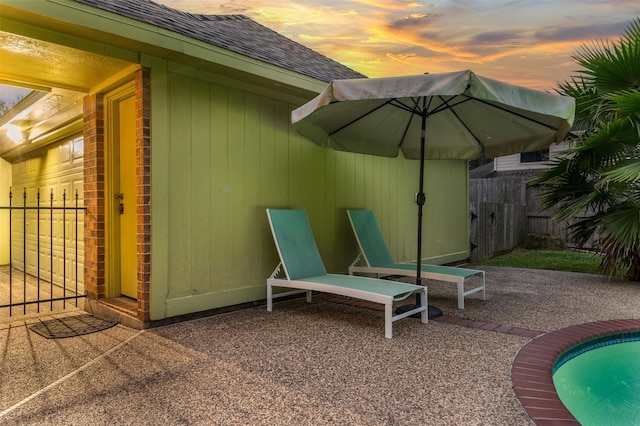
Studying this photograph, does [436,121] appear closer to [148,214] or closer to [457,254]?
Answer: [148,214]

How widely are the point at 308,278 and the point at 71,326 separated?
8.05ft

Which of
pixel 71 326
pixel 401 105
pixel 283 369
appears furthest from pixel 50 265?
pixel 401 105

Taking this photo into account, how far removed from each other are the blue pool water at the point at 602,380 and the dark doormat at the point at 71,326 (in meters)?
4.05

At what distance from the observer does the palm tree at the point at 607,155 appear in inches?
231

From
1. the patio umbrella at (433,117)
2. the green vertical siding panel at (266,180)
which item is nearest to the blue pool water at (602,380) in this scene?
the patio umbrella at (433,117)

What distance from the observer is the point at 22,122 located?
21.6 feet

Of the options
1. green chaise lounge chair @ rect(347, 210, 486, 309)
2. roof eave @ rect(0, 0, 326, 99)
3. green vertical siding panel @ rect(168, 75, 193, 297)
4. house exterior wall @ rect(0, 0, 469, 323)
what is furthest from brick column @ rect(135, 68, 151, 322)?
green chaise lounge chair @ rect(347, 210, 486, 309)

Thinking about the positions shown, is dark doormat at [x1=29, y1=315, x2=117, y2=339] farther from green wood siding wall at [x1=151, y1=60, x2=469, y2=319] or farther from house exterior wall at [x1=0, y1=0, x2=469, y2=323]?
green wood siding wall at [x1=151, y1=60, x2=469, y2=319]

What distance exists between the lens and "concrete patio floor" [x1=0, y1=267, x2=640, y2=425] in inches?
90.4

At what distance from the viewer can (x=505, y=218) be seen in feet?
36.0

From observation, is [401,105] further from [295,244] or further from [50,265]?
[50,265]

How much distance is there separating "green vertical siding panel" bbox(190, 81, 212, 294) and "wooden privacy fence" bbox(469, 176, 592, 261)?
6.74 m

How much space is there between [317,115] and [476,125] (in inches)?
74.6

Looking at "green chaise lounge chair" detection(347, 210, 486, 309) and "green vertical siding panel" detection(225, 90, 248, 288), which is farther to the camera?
"green chaise lounge chair" detection(347, 210, 486, 309)
